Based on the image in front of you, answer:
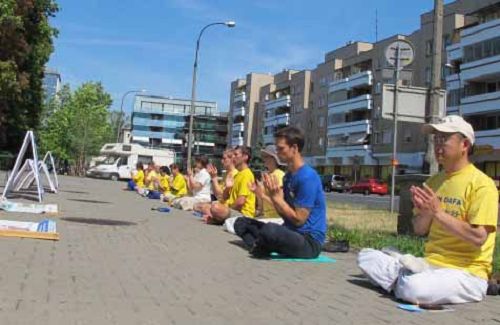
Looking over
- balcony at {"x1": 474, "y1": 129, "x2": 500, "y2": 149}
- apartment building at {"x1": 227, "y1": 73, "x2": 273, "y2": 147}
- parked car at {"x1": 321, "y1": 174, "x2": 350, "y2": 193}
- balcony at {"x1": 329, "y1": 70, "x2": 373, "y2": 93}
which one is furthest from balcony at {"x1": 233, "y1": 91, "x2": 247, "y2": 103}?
balcony at {"x1": 474, "y1": 129, "x2": 500, "y2": 149}

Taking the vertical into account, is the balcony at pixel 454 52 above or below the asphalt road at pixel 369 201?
above

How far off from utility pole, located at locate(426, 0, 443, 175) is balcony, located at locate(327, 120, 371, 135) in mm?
70719

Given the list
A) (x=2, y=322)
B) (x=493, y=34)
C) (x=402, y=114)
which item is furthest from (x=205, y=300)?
(x=493, y=34)

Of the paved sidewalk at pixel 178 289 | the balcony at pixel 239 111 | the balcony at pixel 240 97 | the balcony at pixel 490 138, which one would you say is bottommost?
the paved sidewalk at pixel 178 289

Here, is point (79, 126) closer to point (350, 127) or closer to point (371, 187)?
point (371, 187)

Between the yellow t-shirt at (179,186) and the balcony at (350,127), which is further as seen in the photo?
the balcony at (350,127)

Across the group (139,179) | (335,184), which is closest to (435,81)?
(139,179)

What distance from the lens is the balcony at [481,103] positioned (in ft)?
193

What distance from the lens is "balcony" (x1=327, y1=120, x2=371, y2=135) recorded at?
278 ft

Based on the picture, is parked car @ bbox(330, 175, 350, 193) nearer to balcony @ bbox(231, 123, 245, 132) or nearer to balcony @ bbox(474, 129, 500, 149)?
balcony @ bbox(474, 129, 500, 149)

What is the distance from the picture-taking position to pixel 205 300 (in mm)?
6133

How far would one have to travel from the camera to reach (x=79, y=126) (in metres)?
73.4

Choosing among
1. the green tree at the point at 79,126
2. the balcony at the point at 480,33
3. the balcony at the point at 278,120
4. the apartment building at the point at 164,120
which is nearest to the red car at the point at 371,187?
the balcony at the point at 480,33

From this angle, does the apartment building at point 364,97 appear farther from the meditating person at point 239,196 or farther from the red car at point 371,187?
the meditating person at point 239,196
